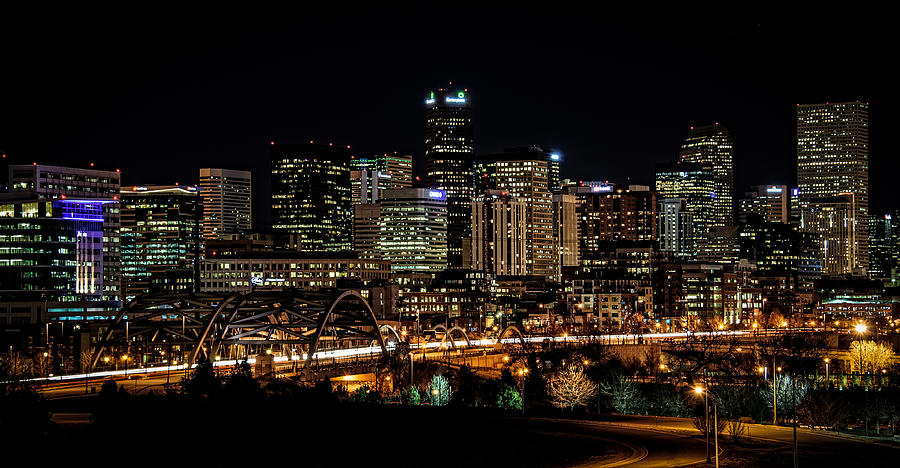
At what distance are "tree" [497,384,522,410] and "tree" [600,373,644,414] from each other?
25.1 ft

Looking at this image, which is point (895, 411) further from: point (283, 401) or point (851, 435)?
point (283, 401)

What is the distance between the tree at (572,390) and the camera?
9244 cm

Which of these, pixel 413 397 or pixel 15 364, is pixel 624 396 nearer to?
pixel 413 397

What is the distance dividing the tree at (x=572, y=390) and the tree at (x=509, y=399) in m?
3.17

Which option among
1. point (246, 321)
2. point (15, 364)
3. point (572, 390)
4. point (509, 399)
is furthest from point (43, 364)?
point (572, 390)

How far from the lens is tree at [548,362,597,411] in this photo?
9244 centimetres

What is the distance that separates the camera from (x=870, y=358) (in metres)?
132

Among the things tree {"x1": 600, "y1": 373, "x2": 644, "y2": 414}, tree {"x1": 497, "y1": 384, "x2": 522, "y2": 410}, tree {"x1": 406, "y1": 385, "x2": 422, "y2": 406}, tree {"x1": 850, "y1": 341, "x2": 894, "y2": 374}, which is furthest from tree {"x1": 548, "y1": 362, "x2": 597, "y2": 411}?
tree {"x1": 850, "y1": 341, "x2": 894, "y2": 374}

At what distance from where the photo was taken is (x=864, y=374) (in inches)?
4811

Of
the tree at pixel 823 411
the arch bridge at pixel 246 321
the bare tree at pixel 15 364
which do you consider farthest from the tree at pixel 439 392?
the bare tree at pixel 15 364

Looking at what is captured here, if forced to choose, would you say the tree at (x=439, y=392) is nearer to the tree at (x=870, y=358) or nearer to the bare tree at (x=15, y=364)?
the bare tree at (x=15, y=364)

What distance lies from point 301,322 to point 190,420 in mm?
64660

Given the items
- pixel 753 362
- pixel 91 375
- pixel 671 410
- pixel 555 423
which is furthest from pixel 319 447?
pixel 753 362

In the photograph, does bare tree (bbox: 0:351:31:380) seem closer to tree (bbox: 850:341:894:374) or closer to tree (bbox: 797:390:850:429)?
tree (bbox: 797:390:850:429)
